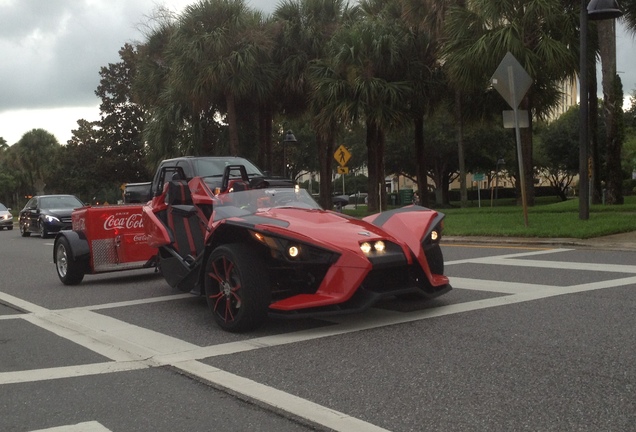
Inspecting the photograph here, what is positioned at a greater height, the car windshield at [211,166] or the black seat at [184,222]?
the car windshield at [211,166]

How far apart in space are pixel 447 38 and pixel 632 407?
800 inches

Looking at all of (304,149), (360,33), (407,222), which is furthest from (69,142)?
(407,222)

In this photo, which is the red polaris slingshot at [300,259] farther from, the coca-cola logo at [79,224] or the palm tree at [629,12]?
the palm tree at [629,12]

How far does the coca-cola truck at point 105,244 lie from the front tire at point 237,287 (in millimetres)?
4066

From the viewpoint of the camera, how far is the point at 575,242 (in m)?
13.0

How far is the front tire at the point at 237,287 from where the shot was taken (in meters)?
6.37

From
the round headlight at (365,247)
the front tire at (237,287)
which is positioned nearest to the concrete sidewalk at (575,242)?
the round headlight at (365,247)

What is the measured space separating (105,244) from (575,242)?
7.82 meters

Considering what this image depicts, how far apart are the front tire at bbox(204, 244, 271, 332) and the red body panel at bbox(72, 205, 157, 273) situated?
13.7 feet

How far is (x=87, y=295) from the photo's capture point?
32.1ft

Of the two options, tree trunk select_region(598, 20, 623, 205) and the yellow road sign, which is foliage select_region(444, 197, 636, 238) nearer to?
tree trunk select_region(598, 20, 623, 205)

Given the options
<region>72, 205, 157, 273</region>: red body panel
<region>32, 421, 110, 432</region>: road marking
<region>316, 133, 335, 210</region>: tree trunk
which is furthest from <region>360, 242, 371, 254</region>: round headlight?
<region>316, 133, 335, 210</region>: tree trunk

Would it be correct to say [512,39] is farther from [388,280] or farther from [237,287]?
[237,287]

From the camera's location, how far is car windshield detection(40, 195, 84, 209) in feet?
88.4
